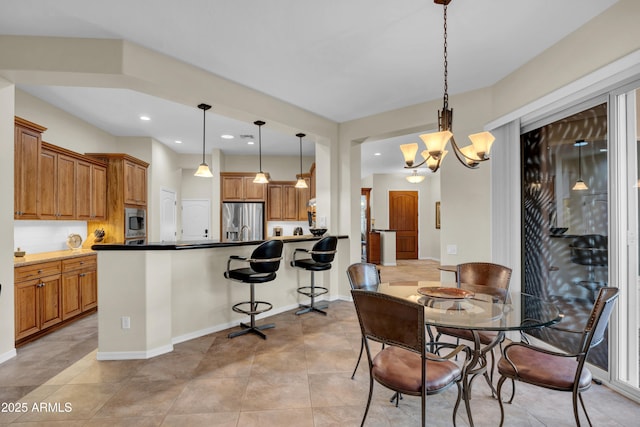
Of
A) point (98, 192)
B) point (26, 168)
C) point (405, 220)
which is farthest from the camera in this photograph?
point (405, 220)

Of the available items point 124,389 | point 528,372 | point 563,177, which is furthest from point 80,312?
point 563,177

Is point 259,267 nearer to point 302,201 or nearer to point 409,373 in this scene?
point 409,373

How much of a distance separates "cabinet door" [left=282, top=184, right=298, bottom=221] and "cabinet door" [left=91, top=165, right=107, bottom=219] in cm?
342

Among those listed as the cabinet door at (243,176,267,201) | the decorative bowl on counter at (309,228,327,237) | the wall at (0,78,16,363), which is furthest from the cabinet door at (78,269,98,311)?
the cabinet door at (243,176,267,201)

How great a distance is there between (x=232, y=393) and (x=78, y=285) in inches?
118

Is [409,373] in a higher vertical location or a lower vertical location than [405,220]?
lower

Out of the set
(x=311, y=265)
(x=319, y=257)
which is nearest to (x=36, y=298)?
(x=311, y=265)

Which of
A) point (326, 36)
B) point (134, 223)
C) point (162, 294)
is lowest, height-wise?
point (162, 294)

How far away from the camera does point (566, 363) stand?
1.89 metres

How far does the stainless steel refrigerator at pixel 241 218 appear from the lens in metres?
7.01

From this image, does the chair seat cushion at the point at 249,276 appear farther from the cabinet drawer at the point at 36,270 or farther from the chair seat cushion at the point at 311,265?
the cabinet drawer at the point at 36,270

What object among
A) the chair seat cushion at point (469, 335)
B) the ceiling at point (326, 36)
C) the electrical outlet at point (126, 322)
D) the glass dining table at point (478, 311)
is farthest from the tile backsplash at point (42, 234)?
the chair seat cushion at point (469, 335)

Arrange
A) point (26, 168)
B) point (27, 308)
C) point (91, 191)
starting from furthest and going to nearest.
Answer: point (91, 191) < point (26, 168) < point (27, 308)

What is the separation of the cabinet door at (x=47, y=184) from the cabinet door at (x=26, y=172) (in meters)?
0.09
